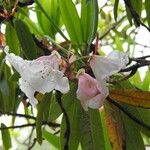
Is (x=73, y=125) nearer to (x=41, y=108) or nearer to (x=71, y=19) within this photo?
(x=41, y=108)

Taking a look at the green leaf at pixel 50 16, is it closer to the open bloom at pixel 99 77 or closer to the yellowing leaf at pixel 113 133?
the yellowing leaf at pixel 113 133

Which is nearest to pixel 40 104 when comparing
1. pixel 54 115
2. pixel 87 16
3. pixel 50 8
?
pixel 54 115

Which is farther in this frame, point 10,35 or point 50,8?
point 50,8

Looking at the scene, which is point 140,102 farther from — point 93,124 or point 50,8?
point 50,8

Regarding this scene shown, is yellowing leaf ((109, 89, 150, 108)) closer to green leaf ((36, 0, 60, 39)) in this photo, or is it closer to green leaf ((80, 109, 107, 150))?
green leaf ((80, 109, 107, 150))

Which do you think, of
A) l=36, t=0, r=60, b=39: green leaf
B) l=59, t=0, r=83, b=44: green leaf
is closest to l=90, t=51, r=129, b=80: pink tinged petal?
l=59, t=0, r=83, b=44: green leaf

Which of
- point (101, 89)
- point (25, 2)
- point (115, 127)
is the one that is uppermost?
point (25, 2)

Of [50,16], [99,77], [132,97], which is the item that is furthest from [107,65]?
[50,16]
